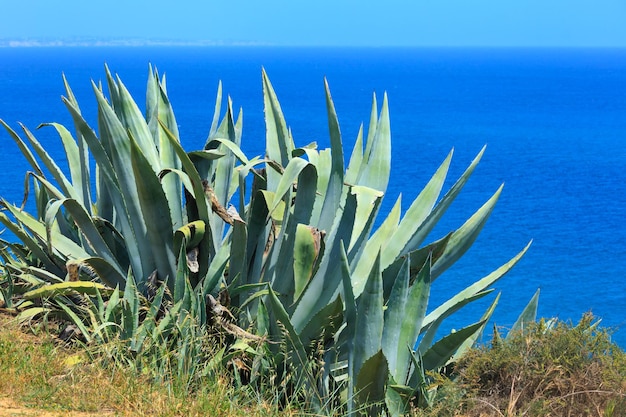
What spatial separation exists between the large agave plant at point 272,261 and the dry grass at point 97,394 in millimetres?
182

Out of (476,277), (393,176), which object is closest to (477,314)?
(476,277)

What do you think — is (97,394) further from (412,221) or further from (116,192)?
(412,221)

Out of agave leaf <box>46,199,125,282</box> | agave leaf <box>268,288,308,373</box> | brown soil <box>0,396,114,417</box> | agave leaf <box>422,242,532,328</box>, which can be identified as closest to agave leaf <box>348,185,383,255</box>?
agave leaf <box>422,242,532,328</box>

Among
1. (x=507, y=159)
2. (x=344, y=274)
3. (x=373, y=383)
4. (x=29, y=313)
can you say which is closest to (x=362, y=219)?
(x=344, y=274)

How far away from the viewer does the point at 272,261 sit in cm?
336

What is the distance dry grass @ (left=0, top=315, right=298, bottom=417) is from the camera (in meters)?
2.42

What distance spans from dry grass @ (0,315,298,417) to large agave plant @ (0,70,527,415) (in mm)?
182

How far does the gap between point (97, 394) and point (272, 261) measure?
1.03 metres

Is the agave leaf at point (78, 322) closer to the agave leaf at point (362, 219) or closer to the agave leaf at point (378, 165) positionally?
the agave leaf at point (362, 219)

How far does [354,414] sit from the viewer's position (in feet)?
9.20

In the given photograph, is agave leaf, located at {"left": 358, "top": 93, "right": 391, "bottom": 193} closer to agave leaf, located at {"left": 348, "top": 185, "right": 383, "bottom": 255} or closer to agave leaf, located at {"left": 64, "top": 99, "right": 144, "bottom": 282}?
agave leaf, located at {"left": 348, "top": 185, "right": 383, "bottom": 255}

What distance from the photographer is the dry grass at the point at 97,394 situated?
2.42 m

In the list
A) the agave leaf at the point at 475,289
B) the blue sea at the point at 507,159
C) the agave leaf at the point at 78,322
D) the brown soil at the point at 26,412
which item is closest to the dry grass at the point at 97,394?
the brown soil at the point at 26,412

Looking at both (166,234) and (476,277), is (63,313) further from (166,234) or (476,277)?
(476,277)
